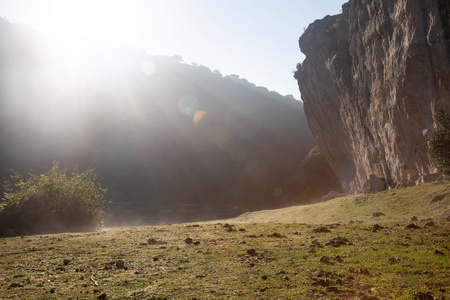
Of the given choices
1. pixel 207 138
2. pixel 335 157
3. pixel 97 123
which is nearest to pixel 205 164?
pixel 207 138

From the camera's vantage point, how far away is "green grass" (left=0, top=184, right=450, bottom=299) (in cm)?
614

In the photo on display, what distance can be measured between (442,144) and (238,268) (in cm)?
1954

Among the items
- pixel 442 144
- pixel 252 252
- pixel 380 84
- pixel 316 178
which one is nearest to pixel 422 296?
pixel 252 252

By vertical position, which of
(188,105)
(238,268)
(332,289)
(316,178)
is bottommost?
(332,289)

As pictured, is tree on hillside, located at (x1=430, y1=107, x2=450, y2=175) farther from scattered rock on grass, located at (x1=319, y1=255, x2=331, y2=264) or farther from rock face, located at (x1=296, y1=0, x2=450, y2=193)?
scattered rock on grass, located at (x1=319, y1=255, x2=331, y2=264)

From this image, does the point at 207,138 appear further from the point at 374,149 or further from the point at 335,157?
the point at 374,149

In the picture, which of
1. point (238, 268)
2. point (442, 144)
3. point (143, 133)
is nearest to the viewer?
point (238, 268)

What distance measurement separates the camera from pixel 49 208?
22.5 metres

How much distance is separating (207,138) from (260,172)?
32918 mm

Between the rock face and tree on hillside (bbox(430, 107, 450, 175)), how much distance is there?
2.05 metres

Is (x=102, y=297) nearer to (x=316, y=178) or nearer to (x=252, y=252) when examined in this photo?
(x=252, y=252)

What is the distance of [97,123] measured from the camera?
118000 millimetres

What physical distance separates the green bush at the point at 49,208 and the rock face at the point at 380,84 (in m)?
28.2

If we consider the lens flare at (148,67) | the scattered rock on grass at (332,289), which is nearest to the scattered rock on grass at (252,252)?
the scattered rock on grass at (332,289)
